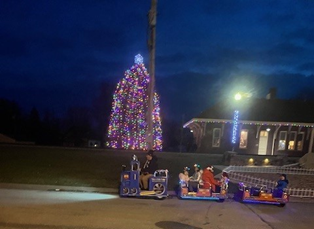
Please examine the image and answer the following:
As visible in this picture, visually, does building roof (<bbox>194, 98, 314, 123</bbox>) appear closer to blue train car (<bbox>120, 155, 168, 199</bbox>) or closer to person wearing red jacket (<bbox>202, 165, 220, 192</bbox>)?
person wearing red jacket (<bbox>202, 165, 220, 192</bbox>)

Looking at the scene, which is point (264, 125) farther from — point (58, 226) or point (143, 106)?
point (58, 226)

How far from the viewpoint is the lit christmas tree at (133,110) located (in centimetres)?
2386

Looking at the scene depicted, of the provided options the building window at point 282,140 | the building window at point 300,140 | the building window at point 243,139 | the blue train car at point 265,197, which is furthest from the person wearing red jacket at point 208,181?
the building window at point 300,140

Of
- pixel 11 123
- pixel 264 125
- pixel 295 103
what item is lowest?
pixel 11 123

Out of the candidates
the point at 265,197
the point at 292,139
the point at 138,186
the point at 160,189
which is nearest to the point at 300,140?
the point at 292,139

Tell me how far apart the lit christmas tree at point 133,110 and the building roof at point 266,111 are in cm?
516

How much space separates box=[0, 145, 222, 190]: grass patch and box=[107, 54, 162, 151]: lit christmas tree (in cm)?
342

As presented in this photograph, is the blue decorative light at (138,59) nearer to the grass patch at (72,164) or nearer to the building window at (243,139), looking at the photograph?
the grass patch at (72,164)

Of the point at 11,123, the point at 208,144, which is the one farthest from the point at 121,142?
the point at 11,123

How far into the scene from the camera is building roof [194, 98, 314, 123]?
2700 centimetres

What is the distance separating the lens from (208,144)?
2748cm

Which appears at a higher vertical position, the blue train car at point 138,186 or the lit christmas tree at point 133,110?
the lit christmas tree at point 133,110

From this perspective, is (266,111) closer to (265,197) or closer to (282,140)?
(282,140)

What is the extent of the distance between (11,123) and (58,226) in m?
44.3
